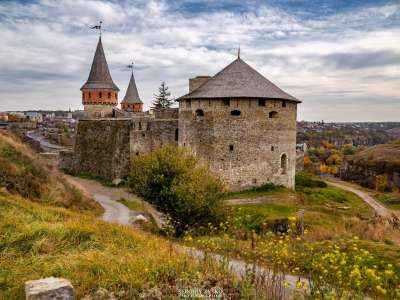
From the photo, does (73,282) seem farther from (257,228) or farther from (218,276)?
(257,228)

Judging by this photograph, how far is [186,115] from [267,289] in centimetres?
1935

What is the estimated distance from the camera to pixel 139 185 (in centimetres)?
1395

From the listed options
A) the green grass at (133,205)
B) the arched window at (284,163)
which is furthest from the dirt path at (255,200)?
the green grass at (133,205)

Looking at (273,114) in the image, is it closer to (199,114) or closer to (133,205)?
(199,114)

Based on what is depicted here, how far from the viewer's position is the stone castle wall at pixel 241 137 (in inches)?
882

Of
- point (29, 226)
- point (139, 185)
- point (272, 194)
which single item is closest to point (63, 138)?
point (272, 194)

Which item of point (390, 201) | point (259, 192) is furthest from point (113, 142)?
point (390, 201)

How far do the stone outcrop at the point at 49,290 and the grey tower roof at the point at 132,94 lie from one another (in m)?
38.9

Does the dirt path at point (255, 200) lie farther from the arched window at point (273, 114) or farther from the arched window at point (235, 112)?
the arched window at point (235, 112)

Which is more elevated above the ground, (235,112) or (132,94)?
(132,94)

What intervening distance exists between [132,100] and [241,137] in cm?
2308

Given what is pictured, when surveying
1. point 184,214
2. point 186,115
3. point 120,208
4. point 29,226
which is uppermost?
point 186,115

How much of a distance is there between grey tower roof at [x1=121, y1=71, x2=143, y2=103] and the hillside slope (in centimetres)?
A: 2796

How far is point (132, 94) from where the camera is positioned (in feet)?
141
